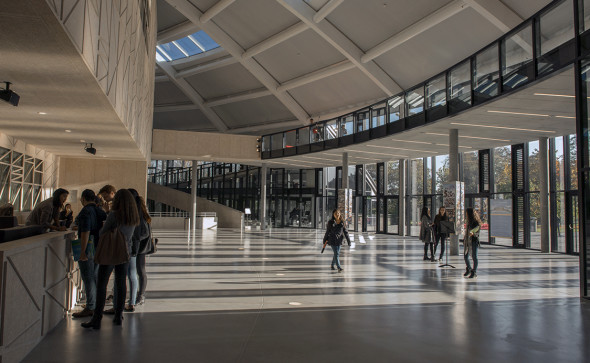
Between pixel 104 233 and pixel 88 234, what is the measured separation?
0.38 metres

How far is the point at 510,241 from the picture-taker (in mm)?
20516

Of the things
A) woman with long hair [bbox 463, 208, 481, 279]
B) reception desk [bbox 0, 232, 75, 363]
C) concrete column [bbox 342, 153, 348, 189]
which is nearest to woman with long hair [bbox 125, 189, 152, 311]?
reception desk [bbox 0, 232, 75, 363]

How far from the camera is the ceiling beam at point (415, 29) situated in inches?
757

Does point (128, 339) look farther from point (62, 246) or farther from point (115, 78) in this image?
point (115, 78)

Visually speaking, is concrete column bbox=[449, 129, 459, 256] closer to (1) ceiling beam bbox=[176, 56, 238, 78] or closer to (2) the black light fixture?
(2) the black light fixture

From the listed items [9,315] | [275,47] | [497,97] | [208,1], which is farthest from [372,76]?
[9,315]

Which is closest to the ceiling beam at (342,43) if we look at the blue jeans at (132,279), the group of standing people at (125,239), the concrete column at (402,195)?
the concrete column at (402,195)

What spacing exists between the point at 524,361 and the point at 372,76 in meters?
23.2

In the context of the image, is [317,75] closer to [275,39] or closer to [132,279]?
[275,39]

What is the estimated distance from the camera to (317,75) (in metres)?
29.6

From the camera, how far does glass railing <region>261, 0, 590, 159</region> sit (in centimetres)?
891

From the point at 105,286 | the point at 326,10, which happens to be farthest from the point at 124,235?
the point at 326,10

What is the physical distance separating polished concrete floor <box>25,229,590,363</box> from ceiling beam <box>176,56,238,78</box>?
24.7 meters

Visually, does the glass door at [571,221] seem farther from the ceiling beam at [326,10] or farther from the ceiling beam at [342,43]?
the ceiling beam at [326,10]
